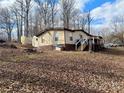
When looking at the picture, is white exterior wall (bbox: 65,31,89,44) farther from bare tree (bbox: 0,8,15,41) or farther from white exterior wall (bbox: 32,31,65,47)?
bare tree (bbox: 0,8,15,41)

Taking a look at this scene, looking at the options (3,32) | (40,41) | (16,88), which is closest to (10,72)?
(16,88)

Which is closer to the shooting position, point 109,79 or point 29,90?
point 29,90

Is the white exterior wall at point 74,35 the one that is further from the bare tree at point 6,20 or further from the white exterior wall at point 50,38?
the bare tree at point 6,20

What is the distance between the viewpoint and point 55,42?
4097 cm

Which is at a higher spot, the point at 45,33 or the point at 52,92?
the point at 45,33

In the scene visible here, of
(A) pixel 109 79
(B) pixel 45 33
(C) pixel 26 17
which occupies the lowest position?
(A) pixel 109 79

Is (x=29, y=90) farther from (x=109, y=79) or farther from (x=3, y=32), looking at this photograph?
(x=3, y=32)

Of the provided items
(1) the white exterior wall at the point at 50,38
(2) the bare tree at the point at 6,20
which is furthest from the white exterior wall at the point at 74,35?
(2) the bare tree at the point at 6,20

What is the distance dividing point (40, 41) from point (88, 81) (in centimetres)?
3265

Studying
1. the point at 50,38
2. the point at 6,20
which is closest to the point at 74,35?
the point at 50,38

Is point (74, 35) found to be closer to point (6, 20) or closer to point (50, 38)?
point (50, 38)

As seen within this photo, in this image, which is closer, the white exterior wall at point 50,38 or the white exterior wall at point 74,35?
the white exterior wall at point 50,38

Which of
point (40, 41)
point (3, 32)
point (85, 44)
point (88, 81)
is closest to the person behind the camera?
point (88, 81)

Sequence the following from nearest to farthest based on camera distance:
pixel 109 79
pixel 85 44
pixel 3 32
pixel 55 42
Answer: pixel 109 79
pixel 85 44
pixel 55 42
pixel 3 32
